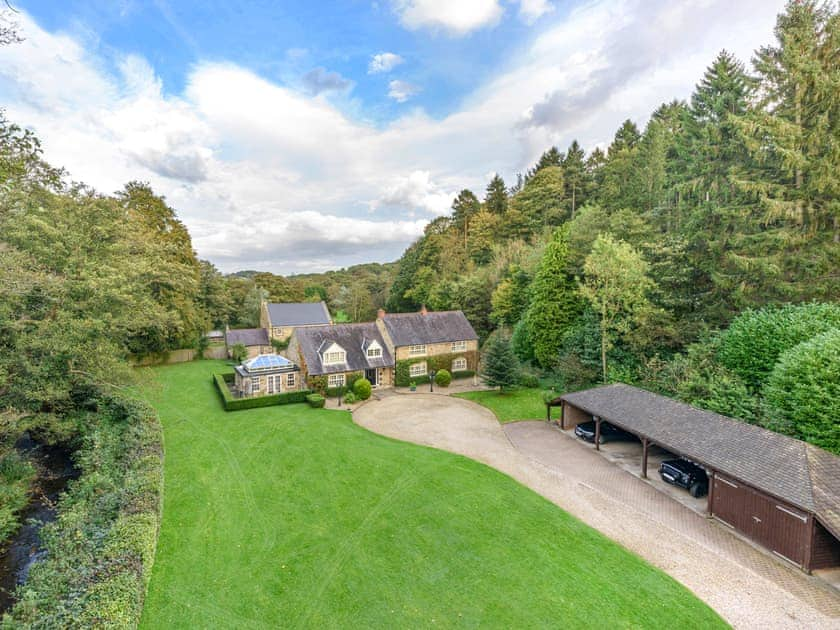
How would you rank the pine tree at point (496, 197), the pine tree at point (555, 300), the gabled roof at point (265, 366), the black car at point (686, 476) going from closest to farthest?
the black car at point (686, 476) < the gabled roof at point (265, 366) < the pine tree at point (555, 300) < the pine tree at point (496, 197)

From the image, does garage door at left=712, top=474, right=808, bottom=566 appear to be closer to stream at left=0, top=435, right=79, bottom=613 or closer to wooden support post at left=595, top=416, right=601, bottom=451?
wooden support post at left=595, top=416, right=601, bottom=451

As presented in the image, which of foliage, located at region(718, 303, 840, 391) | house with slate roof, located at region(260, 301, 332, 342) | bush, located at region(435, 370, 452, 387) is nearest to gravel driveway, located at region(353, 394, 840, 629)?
bush, located at region(435, 370, 452, 387)

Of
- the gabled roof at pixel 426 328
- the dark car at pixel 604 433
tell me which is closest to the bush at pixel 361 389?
the gabled roof at pixel 426 328

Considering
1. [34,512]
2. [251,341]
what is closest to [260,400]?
[34,512]

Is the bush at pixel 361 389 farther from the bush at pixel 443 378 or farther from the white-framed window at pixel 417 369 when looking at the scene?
the bush at pixel 443 378

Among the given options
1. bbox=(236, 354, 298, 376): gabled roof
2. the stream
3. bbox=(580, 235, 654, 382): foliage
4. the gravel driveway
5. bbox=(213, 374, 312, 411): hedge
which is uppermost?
bbox=(580, 235, 654, 382): foliage

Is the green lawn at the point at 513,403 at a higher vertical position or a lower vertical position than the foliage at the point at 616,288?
lower
